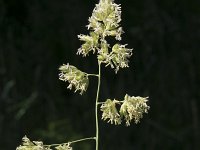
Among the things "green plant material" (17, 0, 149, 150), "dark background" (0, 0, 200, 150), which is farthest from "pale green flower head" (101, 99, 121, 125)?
"dark background" (0, 0, 200, 150)

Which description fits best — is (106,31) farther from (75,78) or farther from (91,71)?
(91,71)

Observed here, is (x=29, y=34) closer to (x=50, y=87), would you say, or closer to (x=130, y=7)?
(x=50, y=87)

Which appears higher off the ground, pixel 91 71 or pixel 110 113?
pixel 91 71

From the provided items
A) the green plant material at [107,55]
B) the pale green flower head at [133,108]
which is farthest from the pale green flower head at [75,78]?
the pale green flower head at [133,108]

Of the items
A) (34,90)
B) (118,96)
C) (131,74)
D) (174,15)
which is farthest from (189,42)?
(34,90)

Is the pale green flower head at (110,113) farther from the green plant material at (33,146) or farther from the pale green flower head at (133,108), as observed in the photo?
the green plant material at (33,146)

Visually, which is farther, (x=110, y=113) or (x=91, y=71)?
(x=91, y=71)

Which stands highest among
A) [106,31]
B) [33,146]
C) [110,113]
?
[106,31]

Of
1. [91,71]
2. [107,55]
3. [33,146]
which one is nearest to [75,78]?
[107,55]
